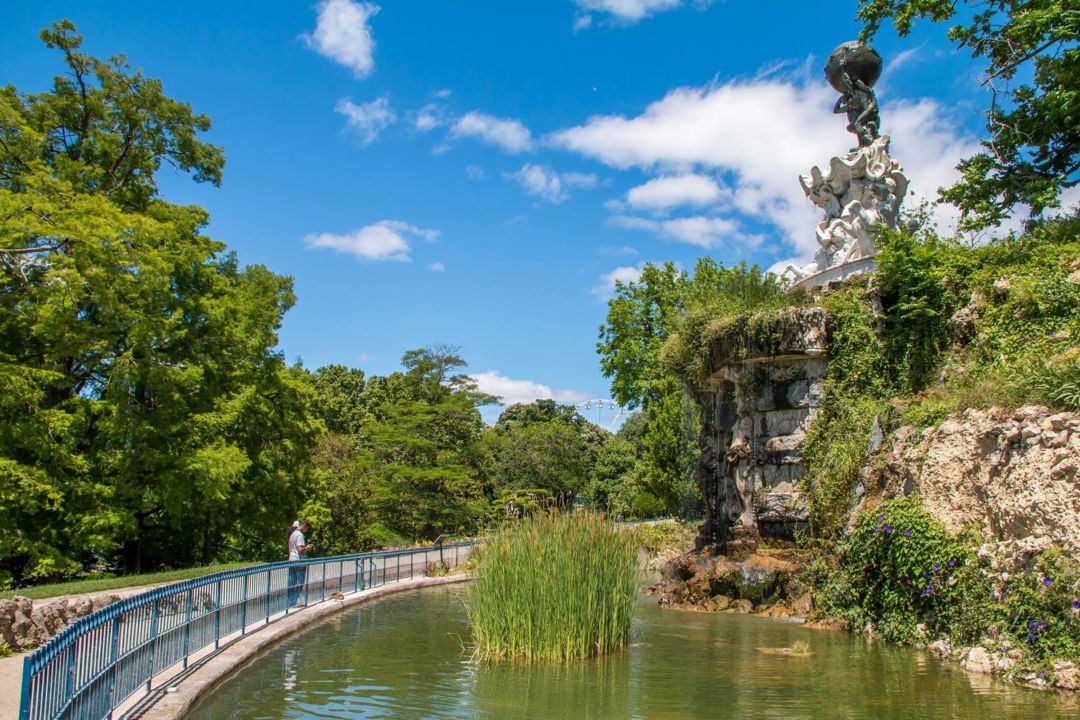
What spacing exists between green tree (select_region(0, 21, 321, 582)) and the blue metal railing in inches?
281

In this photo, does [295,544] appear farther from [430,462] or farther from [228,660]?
[430,462]

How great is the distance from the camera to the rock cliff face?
14.9m

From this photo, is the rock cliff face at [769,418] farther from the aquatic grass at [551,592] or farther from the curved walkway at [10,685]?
the curved walkway at [10,685]

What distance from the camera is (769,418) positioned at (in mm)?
15477

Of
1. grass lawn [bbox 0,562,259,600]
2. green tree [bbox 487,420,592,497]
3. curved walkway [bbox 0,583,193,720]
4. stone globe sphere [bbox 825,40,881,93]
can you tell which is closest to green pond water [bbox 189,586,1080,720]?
curved walkway [bbox 0,583,193,720]

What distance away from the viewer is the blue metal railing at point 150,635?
5227 millimetres

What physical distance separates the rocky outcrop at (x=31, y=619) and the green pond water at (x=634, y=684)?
7.99 feet

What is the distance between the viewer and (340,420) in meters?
48.5

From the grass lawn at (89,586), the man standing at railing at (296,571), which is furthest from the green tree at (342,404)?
the man standing at railing at (296,571)

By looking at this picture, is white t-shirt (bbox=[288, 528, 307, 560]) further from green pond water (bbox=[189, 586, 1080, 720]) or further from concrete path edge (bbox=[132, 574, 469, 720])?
green pond water (bbox=[189, 586, 1080, 720])

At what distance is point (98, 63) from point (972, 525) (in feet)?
75.3

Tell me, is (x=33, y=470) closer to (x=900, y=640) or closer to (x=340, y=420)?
(x=900, y=640)

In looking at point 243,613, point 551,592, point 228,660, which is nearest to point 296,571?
point 243,613

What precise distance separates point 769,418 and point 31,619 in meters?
11.9
